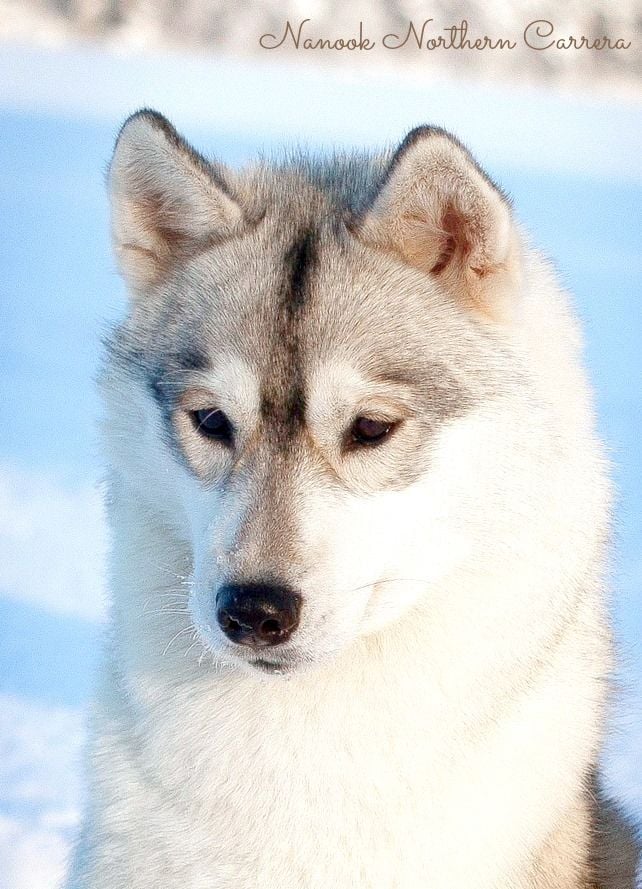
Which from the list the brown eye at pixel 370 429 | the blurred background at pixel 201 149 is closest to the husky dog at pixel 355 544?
the brown eye at pixel 370 429

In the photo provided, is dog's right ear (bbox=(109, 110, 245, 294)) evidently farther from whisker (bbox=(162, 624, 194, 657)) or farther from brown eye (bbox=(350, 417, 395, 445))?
whisker (bbox=(162, 624, 194, 657))

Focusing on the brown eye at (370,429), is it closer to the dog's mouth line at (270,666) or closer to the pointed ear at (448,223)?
the pointed ear at (448,223)

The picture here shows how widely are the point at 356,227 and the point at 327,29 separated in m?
1.56

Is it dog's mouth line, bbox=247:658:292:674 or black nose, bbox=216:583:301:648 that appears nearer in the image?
black nose, bbox=216:583:301:648

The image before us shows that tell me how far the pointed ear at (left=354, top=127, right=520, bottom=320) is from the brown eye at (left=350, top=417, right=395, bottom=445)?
1.11ft

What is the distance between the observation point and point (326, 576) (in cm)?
203

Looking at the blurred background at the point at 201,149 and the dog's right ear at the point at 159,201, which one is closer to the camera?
the dog's right ear at the point at 159,201

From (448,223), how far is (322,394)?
449mm

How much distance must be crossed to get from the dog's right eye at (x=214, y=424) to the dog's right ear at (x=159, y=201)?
1.41ft

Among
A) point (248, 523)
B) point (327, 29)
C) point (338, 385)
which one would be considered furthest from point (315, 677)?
point (327, 29)

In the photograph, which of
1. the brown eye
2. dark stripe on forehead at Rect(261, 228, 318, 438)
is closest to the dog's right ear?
dark stripe on forehead at Rect(261, 228, 318, 438)

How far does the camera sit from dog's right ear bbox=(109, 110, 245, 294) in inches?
91.9

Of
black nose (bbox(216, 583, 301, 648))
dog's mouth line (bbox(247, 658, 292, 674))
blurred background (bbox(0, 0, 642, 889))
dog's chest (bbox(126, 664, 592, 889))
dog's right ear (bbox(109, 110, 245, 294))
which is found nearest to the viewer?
black nose (bbox(216, 583, 301, 648))

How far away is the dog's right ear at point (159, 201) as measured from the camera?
233 centimetres
